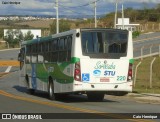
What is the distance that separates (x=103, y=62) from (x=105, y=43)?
0.82 m

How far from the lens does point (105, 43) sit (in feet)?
71.3

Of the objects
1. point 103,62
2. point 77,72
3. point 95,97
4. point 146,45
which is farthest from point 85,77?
point 146,45

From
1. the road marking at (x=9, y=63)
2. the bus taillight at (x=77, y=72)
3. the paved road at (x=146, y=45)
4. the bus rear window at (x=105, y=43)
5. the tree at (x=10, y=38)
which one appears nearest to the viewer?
the bus taillight at (x=77, y=72)

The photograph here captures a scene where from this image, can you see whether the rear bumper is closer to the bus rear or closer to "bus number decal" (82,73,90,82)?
the bus rear

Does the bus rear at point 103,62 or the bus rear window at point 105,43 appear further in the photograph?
the bus rear window at point 105,43

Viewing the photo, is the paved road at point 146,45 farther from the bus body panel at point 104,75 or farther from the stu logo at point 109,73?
the stu logo at point 109,73

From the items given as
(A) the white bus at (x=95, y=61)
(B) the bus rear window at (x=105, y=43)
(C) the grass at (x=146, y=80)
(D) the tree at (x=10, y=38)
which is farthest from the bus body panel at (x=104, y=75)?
(D) the tree at (x=10, y=38)

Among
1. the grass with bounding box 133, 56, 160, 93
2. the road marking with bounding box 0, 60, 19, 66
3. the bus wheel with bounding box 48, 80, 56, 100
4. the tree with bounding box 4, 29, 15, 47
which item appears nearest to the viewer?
the bus wheel with bounding box 48, 80, 56, 100

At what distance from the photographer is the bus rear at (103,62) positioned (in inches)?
840

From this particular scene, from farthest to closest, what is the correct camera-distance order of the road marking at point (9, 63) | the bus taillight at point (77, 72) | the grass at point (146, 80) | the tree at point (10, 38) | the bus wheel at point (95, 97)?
the tree at point (10, 38), the road marking at point (9, 63), the grass at point (146, 80), the bus wheel at point (95, 97), the bus taillight at point (77, 72)

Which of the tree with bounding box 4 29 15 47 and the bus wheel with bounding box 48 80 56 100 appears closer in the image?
the bus wheel with bounding box 48 80 56 100

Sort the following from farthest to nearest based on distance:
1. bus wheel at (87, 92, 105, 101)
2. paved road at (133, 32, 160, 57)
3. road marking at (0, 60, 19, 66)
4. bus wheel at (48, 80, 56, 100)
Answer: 1. road marking at (0, 60, 19, 66)
2. paved road at (133, 32, 160, 57)
3. bus wheel at (48, 80, 56, 100)
4. bus wheel at (87, 92, 105, 101)

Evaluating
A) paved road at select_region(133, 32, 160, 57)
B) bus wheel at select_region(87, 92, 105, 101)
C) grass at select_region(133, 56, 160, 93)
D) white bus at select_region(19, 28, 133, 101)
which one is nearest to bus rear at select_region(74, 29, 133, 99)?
white bus at select_region(19, 28, 133, 101)

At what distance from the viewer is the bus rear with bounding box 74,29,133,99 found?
21344mm
